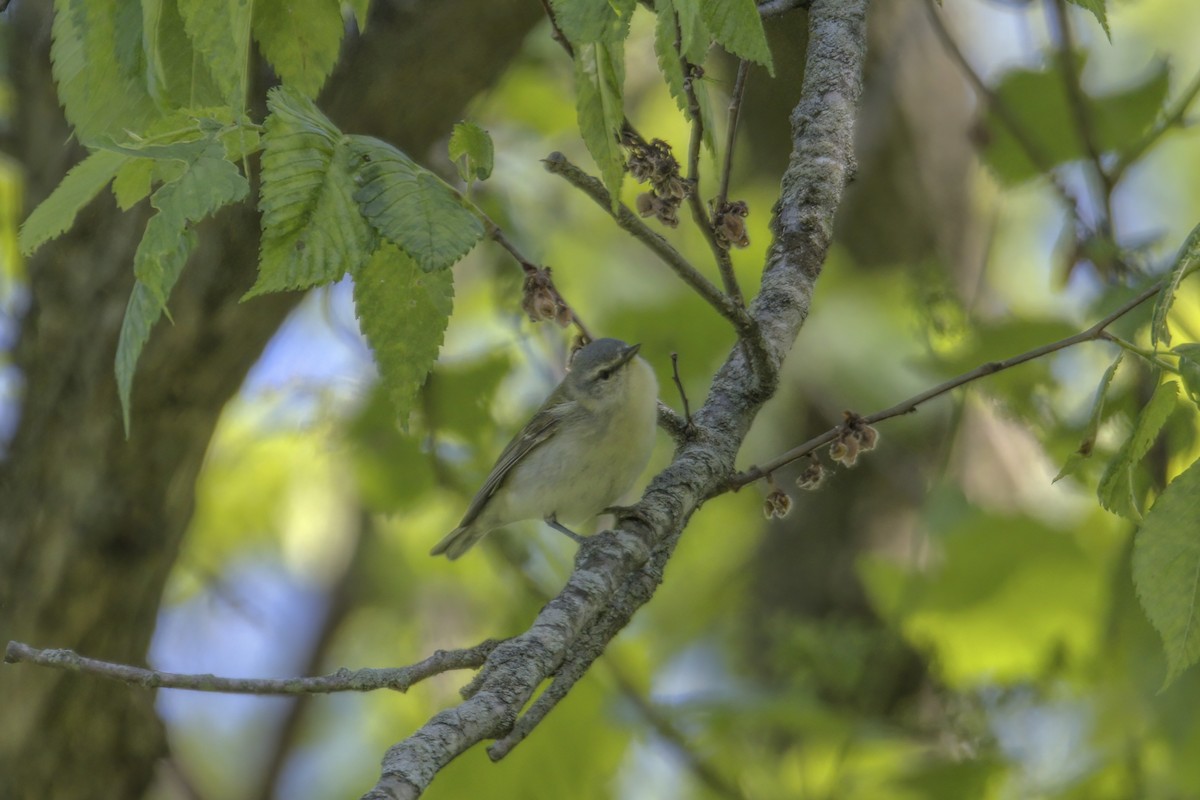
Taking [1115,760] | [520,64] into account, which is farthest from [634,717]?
[520,64]

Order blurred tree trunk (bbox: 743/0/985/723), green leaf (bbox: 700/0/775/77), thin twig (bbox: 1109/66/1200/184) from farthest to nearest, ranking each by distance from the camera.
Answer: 1. blurred tree trunk (bbox: 743/0/985/723)
2. thin twig (bbox: 1109/66/1200/184)
3. green leaf (bbox: 700/0/775/77)

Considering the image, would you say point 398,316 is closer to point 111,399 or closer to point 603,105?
point 603,105

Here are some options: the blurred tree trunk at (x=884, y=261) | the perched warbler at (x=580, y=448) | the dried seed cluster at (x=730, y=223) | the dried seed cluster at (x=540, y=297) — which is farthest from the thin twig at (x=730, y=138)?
the blurred tree trunk at (x=884, y=261)

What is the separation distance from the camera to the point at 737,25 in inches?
63.4

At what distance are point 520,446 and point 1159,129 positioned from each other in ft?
7.88

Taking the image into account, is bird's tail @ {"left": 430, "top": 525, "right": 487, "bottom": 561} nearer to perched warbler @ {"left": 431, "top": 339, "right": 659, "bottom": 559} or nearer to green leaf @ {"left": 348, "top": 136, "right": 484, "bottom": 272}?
perched warbler @ {"left": 431, "top": 339, "right": 659, "bottom": 559}

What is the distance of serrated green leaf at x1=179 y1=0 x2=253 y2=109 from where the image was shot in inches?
64.0

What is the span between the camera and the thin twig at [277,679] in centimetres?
157

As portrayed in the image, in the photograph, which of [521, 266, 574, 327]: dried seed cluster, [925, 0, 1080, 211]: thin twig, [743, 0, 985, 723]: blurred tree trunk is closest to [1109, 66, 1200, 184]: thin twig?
[925, 0, 1080, 211]: thin twig

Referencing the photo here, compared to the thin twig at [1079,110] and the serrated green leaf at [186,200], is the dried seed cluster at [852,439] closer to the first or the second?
the serrated green leaf at [186,200]

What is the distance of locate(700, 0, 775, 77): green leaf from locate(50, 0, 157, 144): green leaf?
2.92 feet

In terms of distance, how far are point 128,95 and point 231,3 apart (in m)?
0.43

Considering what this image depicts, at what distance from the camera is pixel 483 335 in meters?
6.45

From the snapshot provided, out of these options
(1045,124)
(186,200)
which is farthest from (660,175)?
(1045,124)
